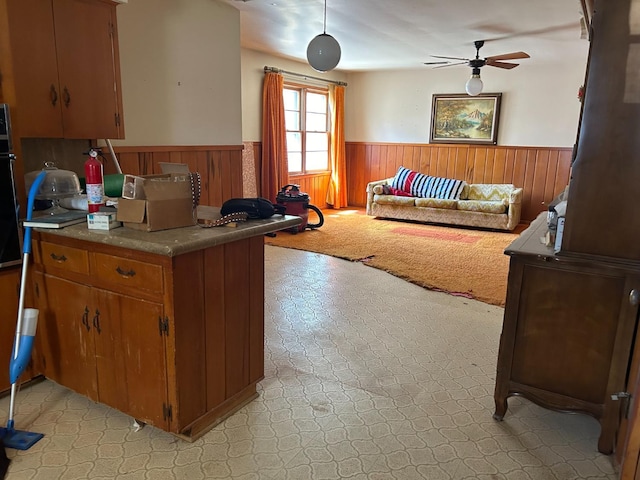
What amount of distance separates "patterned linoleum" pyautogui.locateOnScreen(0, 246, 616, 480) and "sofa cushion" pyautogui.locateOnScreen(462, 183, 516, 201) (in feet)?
14.5

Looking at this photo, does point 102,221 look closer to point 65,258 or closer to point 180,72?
point 65,258

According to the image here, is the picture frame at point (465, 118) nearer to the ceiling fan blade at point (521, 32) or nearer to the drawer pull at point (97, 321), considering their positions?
the ceiling fan blade at point (521, 32)

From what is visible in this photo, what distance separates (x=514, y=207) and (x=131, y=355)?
236 inches

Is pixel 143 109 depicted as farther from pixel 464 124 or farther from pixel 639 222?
pixel 464 124

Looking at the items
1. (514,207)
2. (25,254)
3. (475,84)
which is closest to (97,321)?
(25,254)

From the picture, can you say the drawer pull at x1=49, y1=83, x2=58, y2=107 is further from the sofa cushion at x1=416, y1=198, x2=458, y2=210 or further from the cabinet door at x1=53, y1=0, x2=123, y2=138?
the sofa cushion at x1=416, y1=198, x2=458, y2=210

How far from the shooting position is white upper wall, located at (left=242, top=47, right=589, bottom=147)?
6.59 meters

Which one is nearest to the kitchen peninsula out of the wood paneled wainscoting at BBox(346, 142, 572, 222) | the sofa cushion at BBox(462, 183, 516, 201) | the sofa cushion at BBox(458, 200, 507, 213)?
the sofa cushion at BBox(458, 200, 507, 213)

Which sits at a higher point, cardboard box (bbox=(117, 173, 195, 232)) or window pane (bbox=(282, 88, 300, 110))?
window pane (bbox=(282, 88, 300, 110))

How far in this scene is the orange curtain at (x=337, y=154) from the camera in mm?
8195

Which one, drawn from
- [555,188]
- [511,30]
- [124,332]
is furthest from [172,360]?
[555,188]

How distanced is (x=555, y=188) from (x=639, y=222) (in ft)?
19.3

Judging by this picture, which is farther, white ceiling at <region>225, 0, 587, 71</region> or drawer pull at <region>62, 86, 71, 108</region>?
white ceiling at <region>225, 0, 587, 71</region>

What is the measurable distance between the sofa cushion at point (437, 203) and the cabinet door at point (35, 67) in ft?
18.3
